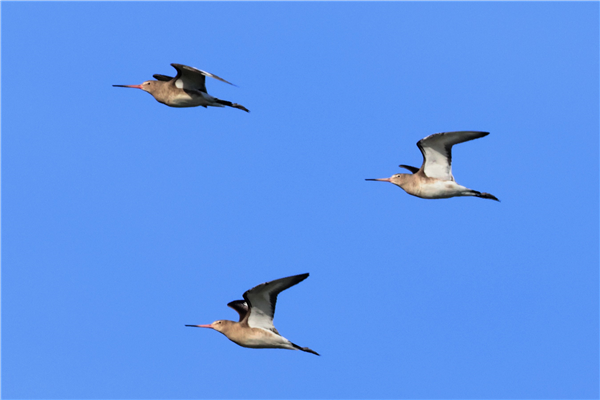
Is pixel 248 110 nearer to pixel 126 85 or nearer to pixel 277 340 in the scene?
pixel 126 85

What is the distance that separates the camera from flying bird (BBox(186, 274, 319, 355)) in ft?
66.5

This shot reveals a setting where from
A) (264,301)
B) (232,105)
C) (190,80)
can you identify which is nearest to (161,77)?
(190,80)

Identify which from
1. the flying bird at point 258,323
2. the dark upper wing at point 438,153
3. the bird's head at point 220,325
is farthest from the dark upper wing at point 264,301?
the dark upper wing at point 438,153

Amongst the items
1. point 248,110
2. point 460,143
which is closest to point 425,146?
point 460,143

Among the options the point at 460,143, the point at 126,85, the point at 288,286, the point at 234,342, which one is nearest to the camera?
the point at 288,286

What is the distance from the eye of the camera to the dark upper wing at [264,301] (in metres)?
20.0

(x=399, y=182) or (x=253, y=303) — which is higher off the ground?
(x=399, y=182)

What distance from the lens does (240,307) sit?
2141 centimetres

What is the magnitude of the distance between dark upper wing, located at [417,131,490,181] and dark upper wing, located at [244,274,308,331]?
17.9 ft

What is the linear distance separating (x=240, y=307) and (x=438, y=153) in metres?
6.11

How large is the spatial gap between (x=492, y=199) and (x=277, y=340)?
665 centimetres

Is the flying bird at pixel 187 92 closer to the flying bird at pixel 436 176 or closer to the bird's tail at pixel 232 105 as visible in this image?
the bird's tail at pixel 232 105

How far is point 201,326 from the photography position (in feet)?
72.7

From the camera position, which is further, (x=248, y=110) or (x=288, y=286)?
(x=248, y=110)
